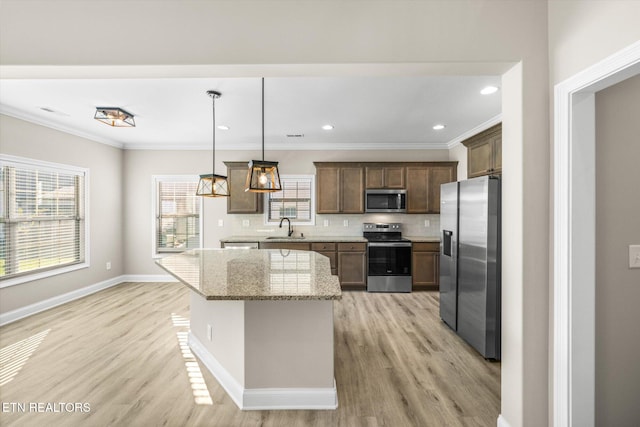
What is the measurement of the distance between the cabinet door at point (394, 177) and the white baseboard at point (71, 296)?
4339 millimetres

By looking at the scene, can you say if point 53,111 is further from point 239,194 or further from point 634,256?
point 634,256

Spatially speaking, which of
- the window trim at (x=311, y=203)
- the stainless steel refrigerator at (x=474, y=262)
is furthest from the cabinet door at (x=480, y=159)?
the window trim at (x=311, y=203)

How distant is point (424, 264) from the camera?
197 inches

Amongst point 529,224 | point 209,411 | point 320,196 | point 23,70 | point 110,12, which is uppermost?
point 110,12

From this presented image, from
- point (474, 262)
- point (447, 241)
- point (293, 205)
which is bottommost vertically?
point (474, 262)

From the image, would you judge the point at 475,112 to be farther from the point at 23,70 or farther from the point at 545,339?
the point at 23,70

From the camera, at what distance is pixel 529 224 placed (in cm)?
163

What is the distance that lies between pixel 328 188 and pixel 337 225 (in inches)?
29.5

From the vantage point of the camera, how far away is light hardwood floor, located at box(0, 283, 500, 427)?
6.56 feet

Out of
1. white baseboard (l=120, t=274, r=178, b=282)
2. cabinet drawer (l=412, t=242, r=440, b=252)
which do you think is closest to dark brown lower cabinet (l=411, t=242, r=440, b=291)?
cabinet drawer (l=412, t=242, r=440, b=252)

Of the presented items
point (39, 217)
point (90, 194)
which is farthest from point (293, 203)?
point (39, 217)

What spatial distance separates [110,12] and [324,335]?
231 cm

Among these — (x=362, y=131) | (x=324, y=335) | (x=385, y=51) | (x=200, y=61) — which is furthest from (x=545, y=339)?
A: (x=362, y=131)

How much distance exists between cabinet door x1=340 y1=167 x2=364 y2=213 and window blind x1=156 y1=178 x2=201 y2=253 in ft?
8.92
